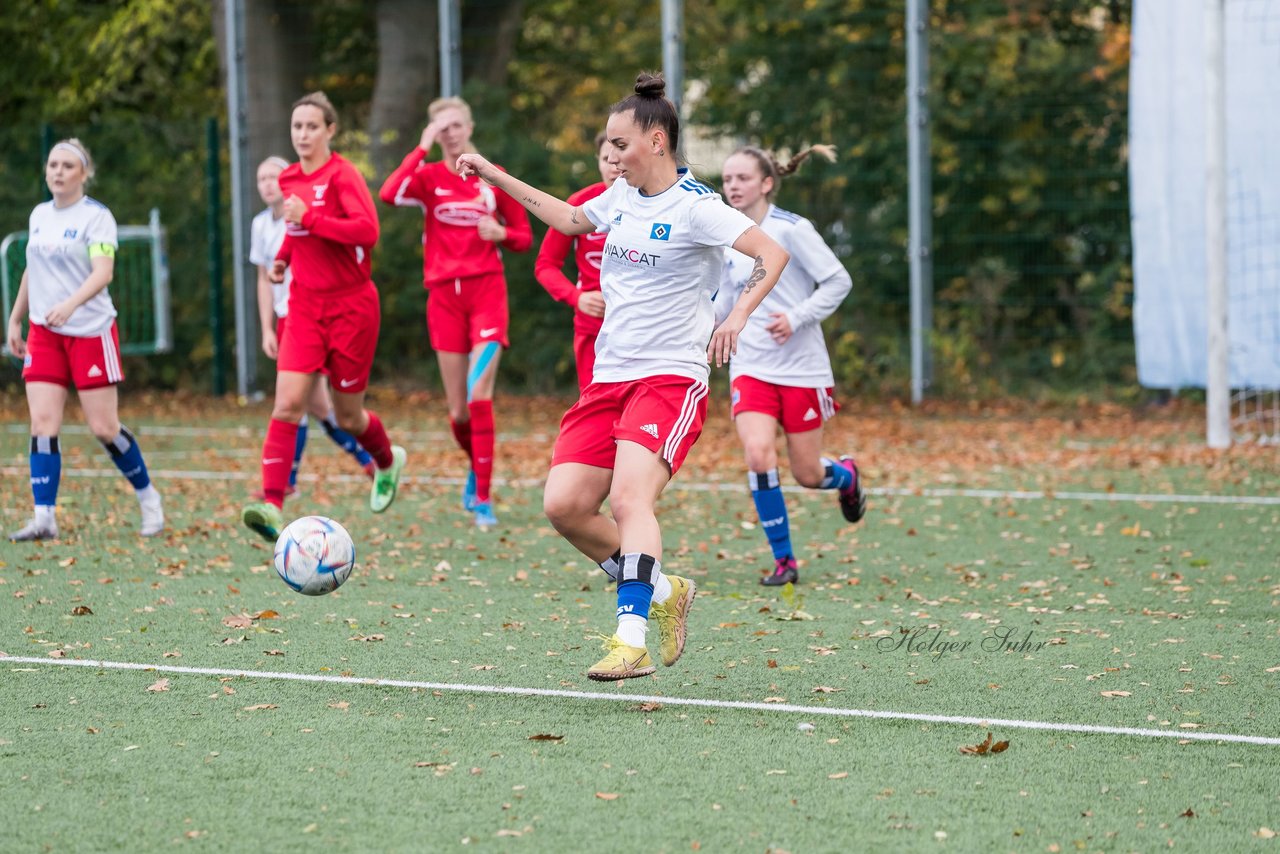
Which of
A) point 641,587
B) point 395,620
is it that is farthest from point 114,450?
point 641,587

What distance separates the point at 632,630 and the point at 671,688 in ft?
1.44

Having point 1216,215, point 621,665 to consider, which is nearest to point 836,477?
point 621,665

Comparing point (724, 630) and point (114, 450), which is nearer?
point (724, 630)

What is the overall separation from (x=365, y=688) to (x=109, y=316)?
4.01m

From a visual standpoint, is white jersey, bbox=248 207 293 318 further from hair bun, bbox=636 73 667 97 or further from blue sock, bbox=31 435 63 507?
hair bun, bbox=636 73 667 97

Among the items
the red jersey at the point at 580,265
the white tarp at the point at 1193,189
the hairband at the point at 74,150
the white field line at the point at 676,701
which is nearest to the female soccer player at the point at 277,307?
the hairband at the point at 74,150

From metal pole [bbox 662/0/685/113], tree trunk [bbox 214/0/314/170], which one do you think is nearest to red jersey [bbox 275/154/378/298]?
metal pole [bbox 662/0/685/113]

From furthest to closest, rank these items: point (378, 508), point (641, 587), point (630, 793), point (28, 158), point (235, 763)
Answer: point (28, 158) → point (378, 508) → point (641, 587) → point (235, 763) → point (630, 793)

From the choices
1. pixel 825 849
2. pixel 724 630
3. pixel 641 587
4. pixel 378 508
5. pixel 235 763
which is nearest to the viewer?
pixel 825 849

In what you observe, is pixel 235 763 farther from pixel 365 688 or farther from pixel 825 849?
pixel 825 849

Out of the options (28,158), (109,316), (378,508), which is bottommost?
(378,508)

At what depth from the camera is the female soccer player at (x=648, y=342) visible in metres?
5.41

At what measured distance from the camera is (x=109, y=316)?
880 cm

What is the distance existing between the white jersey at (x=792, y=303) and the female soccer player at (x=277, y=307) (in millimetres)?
2837
